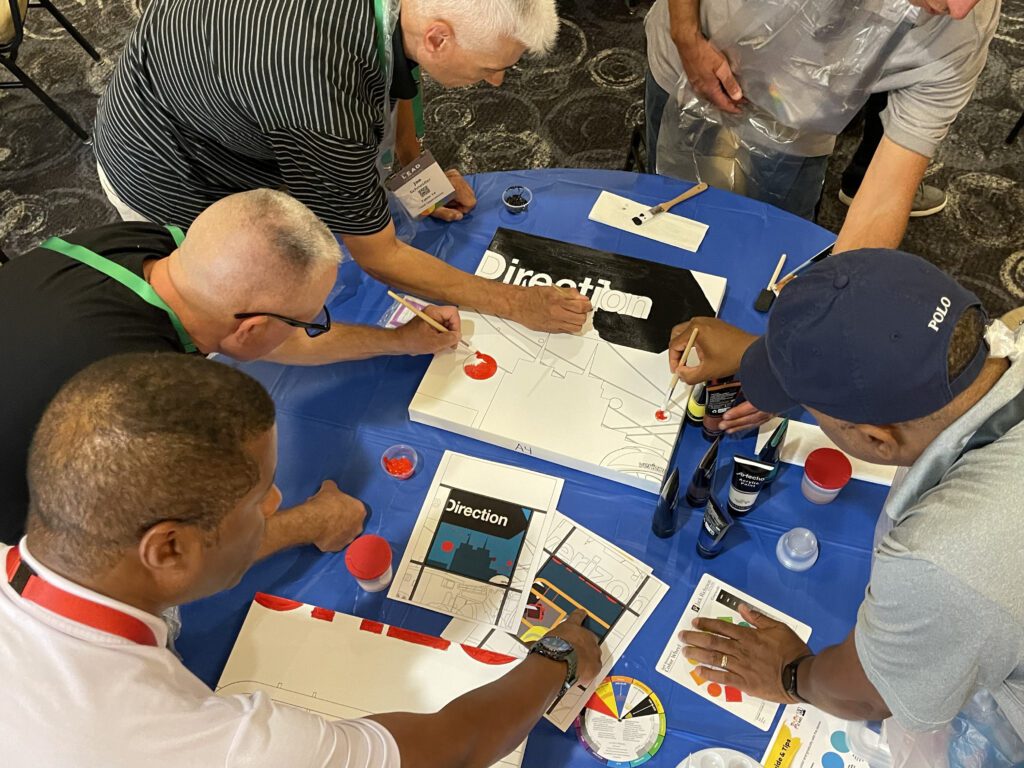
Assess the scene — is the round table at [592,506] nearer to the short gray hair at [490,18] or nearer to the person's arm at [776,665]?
the person's arm at [776,665]

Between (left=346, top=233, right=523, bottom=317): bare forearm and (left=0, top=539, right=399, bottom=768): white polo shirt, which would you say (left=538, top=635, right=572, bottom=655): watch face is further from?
(left=346, top=233, right=523, bottom=317): bare forearm

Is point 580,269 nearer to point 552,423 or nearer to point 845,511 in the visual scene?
point 552,423

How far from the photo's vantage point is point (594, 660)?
1.33 meters

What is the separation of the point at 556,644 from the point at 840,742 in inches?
19.8

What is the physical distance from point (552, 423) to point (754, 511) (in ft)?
1.46

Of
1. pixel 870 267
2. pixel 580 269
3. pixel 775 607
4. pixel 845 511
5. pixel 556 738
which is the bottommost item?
pixel 556 738

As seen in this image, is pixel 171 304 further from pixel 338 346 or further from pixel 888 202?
pixel 888 202

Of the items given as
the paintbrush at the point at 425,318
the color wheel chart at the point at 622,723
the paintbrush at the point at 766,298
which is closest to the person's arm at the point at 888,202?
the paintbrush at the point at 766,298

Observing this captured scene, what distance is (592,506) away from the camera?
153 cm

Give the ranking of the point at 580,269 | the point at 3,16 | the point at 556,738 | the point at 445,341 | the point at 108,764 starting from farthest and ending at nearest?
the point at 3,16 < the point at 580,269 < the point at 445,341 < the point at 556,738 < the point at 108,764

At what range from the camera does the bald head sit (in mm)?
1395

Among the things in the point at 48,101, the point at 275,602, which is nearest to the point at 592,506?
the point at 275,602

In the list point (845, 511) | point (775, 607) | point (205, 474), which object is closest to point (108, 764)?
point (205, 474)

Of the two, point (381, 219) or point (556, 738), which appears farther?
point (381, 219)
